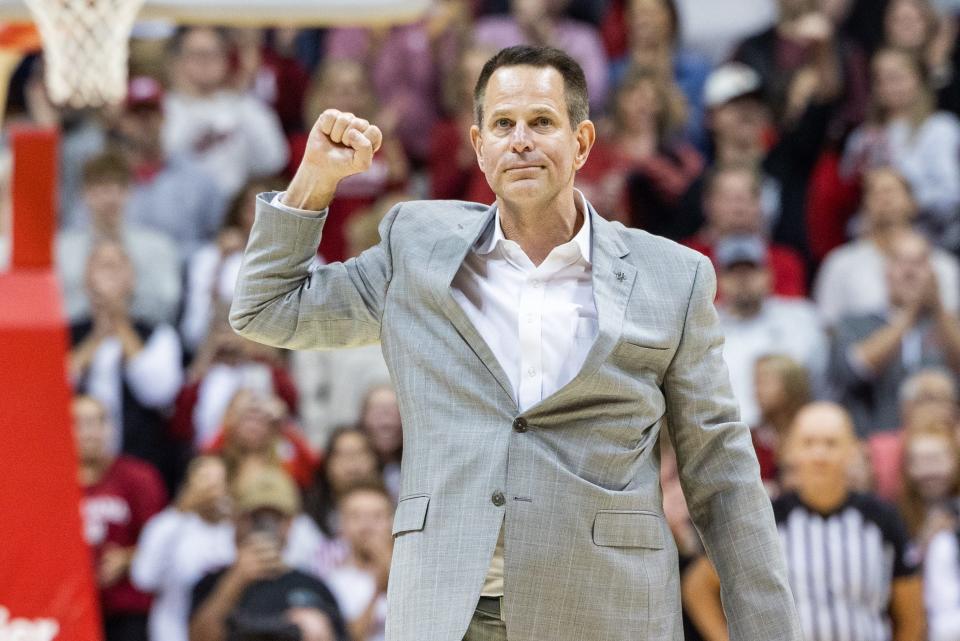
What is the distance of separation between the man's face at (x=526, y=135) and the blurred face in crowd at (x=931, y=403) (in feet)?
13.6

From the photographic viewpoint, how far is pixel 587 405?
9.05ft

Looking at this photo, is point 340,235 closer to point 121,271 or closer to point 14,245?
point 121,271

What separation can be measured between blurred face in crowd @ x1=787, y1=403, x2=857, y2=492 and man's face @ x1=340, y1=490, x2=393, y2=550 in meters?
1.66

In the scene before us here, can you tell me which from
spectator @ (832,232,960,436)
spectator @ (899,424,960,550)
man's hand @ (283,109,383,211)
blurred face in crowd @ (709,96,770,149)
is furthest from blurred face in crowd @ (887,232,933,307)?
man's hand @ (283,109,383,211)

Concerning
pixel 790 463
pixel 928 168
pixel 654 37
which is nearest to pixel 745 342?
pixel 790 463

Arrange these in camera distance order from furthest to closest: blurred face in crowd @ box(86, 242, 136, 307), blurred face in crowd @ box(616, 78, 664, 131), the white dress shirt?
blurred face in crowd @ box(616, 78, 664, 131)
blurred face in crowd @ box(86, 242, 136, 307)
the white dress shirt

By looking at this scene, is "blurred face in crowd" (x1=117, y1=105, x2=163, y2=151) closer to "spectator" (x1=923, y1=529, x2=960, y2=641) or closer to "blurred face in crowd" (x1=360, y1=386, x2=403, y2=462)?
"blurred face in crowd" (x1=360, y1=386, x2=403, y2=462)

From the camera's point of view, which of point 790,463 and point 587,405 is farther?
point 790,463

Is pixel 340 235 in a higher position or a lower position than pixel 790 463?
higher

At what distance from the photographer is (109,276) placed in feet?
24.3

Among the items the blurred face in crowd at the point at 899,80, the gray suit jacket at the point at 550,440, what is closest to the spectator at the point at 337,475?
the blurred face in crowd at the point at 899,80

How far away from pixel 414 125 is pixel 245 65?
103 centimetres

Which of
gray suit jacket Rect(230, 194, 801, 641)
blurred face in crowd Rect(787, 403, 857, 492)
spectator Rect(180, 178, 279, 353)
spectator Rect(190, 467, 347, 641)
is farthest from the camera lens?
spectator Rect(180, 178, 279, 353)

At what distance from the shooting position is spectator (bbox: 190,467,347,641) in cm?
591
